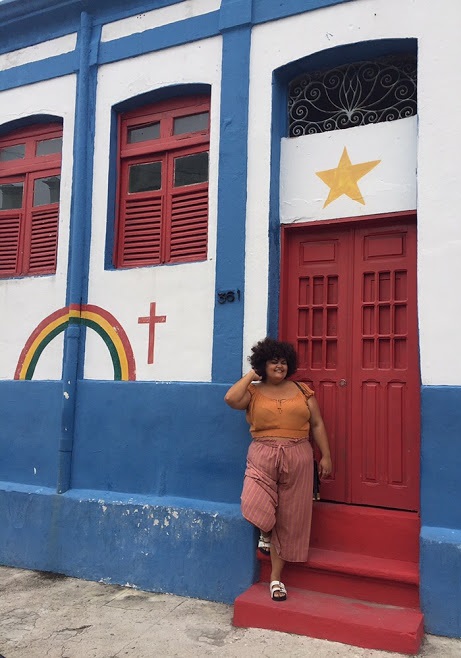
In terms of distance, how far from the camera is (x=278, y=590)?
4137mm

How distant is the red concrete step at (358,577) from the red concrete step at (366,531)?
2.2 inches

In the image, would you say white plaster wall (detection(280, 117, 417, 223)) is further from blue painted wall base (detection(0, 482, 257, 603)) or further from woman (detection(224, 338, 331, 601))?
blue painted wall base (detection(0, 482, 257, 603))

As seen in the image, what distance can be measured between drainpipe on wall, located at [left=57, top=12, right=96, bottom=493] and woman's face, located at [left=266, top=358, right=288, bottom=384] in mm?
1964

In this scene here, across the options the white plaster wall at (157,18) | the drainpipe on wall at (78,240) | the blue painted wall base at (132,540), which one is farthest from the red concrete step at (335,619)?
the white plaster wall at (157,18)

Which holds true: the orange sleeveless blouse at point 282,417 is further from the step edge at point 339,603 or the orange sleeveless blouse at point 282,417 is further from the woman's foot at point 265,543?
the step edge at point 339,603

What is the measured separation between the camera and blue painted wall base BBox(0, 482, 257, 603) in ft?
15.0

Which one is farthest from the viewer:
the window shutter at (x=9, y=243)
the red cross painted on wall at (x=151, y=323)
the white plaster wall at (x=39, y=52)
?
the window shutter at (x=9, y=243)

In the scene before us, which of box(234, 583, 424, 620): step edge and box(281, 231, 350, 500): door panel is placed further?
box(281, 231, 350, 500): door panel

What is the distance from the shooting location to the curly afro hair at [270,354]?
437cm

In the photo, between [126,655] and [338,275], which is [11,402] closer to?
[126,655]

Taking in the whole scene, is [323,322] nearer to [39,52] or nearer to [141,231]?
[141,231]

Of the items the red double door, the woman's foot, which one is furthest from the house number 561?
the woman's foot

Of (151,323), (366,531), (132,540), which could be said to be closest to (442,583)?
(366,531)

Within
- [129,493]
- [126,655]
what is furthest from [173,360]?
[126,655]
